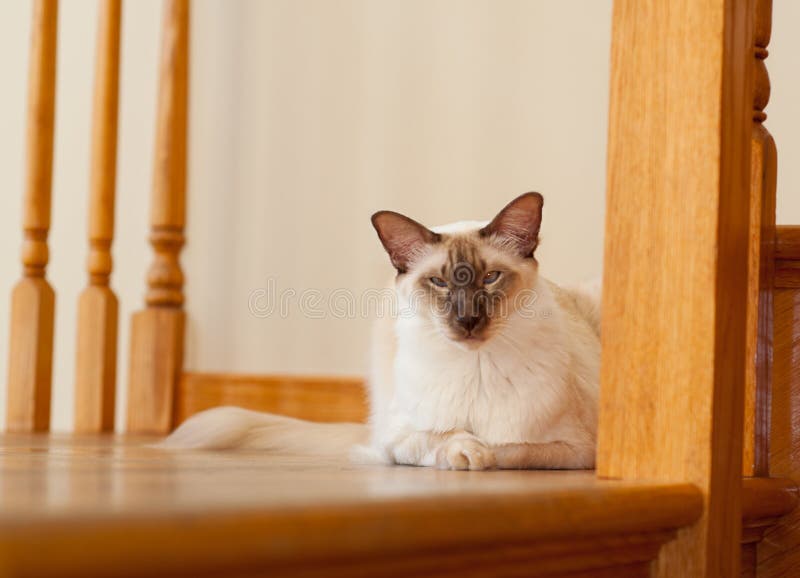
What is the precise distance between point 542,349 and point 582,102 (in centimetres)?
92

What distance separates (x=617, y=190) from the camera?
106 cm

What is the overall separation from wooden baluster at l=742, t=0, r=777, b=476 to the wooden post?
5.55 feet

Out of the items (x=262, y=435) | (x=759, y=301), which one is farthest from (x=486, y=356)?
(x=262, y=435)

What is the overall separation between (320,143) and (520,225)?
124 centimetres

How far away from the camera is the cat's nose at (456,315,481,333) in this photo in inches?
52.9

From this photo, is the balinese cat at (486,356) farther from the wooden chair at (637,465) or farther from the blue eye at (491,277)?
the wooden chair at (637,465)

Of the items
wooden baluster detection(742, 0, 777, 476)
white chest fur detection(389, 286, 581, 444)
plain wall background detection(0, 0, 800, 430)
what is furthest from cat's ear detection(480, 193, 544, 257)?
plain wall background detection(0, 0, 800, 430)

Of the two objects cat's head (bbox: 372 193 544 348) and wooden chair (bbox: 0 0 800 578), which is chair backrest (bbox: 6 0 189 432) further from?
cat's head (bbox: 372 193 544 348)

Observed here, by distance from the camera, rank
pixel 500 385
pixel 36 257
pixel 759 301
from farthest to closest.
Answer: pixel 36 257 → pixel 500 385 → pixel 759 301

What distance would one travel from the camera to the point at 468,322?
134 centimetres

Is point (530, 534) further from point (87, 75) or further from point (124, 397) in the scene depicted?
point (87, 75)

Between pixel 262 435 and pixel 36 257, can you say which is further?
pixel 36 257

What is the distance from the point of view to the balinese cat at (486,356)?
135 centimetres

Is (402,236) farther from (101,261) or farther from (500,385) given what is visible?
(101,261)
